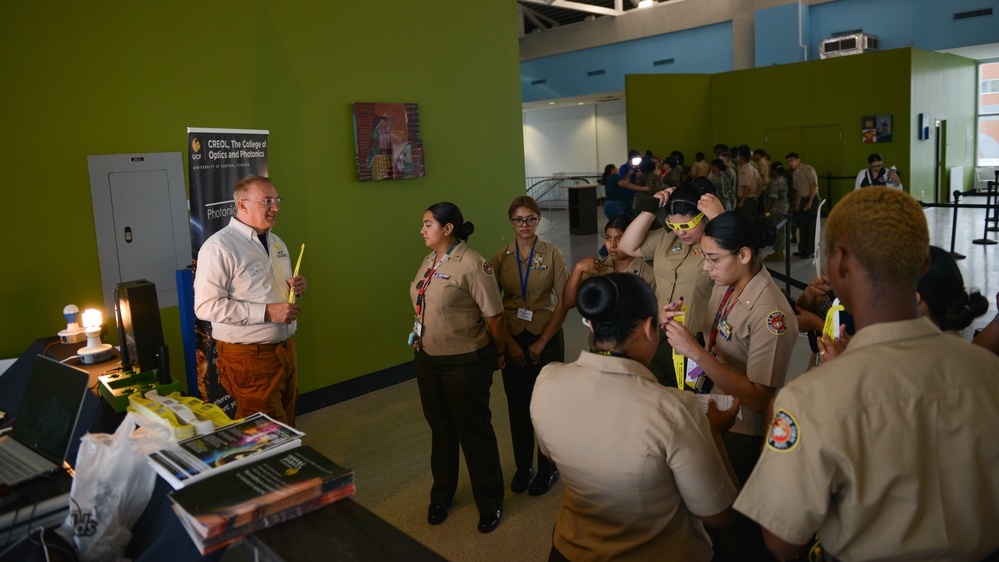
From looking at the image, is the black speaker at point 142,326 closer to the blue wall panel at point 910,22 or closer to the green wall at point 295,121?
the green wall at point 295,121

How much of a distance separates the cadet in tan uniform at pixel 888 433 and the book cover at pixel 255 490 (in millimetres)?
1018

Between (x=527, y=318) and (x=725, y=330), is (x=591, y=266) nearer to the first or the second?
(x=527, y=318)

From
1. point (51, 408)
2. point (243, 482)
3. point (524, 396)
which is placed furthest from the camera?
point (524, 396)

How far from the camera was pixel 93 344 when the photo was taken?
3676 millimetres

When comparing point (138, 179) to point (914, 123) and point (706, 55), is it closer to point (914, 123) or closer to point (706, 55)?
point (914, 123)

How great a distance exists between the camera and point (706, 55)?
1900cm

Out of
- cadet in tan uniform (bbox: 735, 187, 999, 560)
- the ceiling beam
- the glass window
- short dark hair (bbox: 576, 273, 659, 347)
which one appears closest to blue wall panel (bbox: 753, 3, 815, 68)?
the ceiling beam

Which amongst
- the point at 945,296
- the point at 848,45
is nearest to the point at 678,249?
the point at 945,296

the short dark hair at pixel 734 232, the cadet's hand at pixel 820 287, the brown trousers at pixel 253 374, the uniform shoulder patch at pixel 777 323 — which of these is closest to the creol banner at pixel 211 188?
the brown trousers at pixel 253 374

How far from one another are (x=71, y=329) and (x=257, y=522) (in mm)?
2857

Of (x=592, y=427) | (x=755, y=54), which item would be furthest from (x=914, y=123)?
(x=592, y=427)

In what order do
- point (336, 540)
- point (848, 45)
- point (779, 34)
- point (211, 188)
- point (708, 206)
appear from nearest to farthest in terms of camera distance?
point (336, 540)
point (708, 206)
point (211, 188)
point (848, 45)
point (779, 34)

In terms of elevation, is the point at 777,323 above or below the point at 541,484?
above

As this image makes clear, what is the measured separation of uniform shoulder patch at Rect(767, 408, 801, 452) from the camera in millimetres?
1349
